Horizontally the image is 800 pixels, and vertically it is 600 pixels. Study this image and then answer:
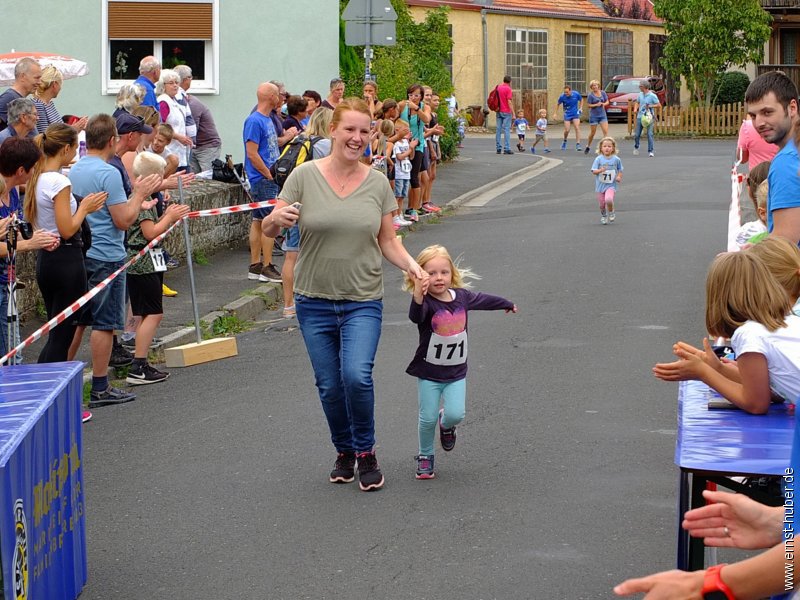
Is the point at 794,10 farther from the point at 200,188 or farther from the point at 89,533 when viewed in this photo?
the point at 89,533

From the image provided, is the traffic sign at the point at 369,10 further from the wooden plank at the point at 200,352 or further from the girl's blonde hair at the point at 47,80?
the wooden plank at the point at 200,352

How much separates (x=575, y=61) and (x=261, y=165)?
4140cm

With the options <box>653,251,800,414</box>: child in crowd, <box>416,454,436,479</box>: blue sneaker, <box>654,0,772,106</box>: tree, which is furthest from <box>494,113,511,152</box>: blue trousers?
<box>653,251,800,414</box>: child in crowd

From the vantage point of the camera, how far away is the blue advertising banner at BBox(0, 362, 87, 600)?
4230mm

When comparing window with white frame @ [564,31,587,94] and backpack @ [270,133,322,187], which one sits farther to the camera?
window with white frame @ [564,31,587,94]

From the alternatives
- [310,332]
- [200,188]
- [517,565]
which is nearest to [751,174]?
[310,332]

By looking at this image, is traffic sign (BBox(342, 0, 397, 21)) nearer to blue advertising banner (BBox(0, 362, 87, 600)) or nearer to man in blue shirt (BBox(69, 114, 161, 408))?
man in blue shirt (BBox(69, 114, 161, 408))

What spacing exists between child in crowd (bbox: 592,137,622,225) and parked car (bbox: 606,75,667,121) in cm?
2934

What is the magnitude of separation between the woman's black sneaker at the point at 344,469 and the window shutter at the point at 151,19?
15.7m

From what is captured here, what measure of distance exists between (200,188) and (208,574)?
10.3 meters

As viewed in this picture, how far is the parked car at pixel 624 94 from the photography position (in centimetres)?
4769

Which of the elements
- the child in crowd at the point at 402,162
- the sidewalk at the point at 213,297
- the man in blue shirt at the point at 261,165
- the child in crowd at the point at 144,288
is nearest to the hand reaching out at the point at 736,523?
the child in crowd at the point at 144,288

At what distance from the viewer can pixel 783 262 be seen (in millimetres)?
5367

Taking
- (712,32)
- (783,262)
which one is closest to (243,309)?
(783,262)
